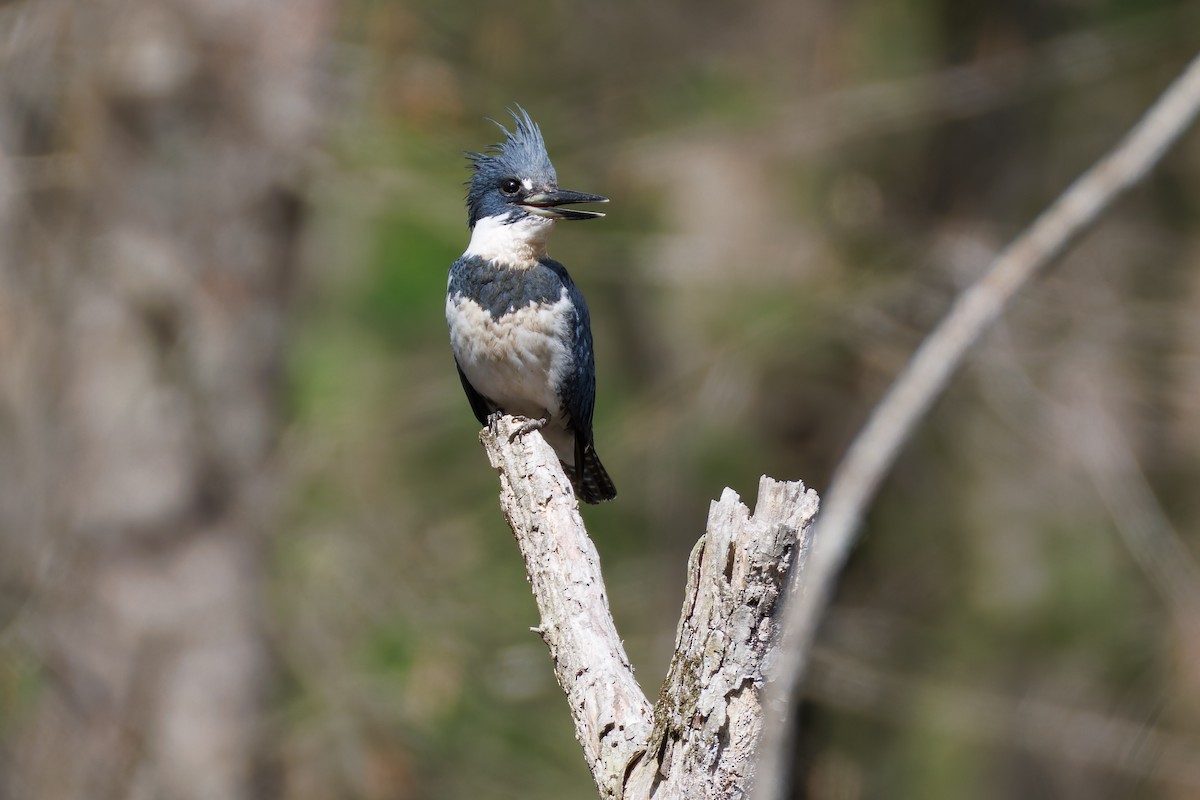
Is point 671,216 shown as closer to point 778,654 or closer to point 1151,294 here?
point 1151,294

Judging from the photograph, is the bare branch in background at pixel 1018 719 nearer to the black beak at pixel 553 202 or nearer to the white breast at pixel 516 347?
the white breast at pixel 516 347

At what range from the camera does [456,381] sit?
7113 mm

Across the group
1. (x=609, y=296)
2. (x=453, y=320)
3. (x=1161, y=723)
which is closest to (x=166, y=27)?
(x=453, y=320)

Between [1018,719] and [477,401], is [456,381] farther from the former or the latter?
[1018,719]

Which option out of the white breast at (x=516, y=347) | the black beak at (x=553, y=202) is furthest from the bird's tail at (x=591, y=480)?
the black beak at (x=553, y=202)

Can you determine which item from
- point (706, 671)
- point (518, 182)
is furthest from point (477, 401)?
point (706, 671)

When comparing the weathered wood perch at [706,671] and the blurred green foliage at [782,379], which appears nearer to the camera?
the weathered wood perch at [706,671]

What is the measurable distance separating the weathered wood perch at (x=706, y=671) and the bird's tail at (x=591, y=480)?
188cm

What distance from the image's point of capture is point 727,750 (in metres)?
2.33

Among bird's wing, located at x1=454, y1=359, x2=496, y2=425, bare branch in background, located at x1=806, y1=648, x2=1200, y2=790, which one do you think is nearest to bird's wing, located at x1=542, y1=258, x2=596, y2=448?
bird's wing, located at x1=454, y1=359, x2=496, y2=425

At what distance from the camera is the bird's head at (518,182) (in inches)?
169

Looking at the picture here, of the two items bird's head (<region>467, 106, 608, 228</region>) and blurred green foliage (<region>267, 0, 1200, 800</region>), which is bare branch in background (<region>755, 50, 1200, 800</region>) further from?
blurred green foliage (<region>267, 0, 1200, 800</region>)

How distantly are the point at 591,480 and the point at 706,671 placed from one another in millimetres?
2345

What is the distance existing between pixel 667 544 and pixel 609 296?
270cm
